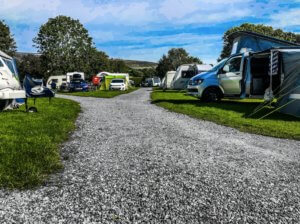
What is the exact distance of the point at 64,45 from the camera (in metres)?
54.4

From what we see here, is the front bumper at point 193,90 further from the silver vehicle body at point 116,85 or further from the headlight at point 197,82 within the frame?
the silver vehicle body at point 116,85

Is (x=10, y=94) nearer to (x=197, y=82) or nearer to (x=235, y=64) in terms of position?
(x=197, y=82)

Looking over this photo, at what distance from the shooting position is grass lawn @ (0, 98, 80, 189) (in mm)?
4309

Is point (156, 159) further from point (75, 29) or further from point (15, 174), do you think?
point (75, 29)

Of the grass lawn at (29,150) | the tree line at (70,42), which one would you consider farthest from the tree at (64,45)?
the grass lawn at (29,150)

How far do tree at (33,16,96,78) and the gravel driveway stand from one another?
164 feet

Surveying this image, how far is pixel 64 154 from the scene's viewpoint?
582 cm

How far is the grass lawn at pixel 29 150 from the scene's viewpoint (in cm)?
431

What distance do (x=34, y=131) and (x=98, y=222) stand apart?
4.78 meters

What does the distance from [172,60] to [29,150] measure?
299ft

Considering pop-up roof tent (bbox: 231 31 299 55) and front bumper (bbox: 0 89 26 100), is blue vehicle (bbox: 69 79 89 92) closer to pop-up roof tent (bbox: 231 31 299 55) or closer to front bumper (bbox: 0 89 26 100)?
pop-up roof tent (bbox: 231 31 299 55)

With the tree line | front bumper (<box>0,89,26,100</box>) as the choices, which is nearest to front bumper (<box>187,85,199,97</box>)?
front bumper (<box>0,89,26,100</box>)

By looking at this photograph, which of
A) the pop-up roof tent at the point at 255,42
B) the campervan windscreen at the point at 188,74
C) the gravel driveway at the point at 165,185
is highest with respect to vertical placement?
the pop-up roof tent at the point at 255,42

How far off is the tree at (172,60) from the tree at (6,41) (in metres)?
50.7
